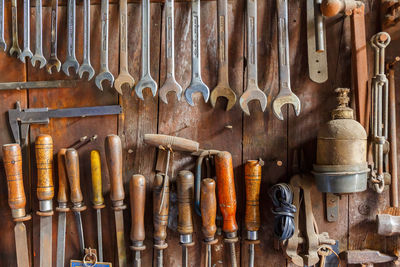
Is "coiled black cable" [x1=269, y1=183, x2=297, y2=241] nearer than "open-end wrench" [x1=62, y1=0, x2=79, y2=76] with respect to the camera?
Yes

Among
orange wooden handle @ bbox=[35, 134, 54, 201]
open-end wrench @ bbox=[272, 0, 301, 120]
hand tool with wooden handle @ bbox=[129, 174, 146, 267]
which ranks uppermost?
open-end wrench @ bbox=[272, 0, 301, 120]

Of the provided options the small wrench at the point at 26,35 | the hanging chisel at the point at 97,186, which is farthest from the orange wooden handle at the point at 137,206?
the small wrench at the point at 26,35

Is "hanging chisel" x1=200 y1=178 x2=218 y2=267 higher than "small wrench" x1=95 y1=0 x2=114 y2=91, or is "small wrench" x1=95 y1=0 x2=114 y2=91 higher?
"small wrench" x1=95 y1=0 x2=114 y2=91

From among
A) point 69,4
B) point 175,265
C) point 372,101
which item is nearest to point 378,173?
point 372,101

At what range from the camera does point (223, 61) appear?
145 centimetres

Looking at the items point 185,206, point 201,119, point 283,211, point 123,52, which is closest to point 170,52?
point 123,52

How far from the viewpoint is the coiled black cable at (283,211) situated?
1.34 meters

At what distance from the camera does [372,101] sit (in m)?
1.39

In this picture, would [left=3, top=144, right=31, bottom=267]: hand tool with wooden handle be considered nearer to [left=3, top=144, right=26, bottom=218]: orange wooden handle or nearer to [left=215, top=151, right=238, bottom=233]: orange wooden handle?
[left=3, top=144, right=26, bottom=218]: orange wooden handle

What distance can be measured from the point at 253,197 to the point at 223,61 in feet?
1.93

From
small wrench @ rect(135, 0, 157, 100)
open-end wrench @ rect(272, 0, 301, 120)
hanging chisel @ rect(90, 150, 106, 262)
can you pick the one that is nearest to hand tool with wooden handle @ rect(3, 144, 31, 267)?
hanging chisel @ rect(90, 150, 106, 262)

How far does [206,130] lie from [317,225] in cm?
64

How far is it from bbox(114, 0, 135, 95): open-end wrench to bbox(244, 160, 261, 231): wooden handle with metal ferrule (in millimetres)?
631

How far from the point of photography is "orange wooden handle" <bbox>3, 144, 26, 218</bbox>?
55.7 inches
